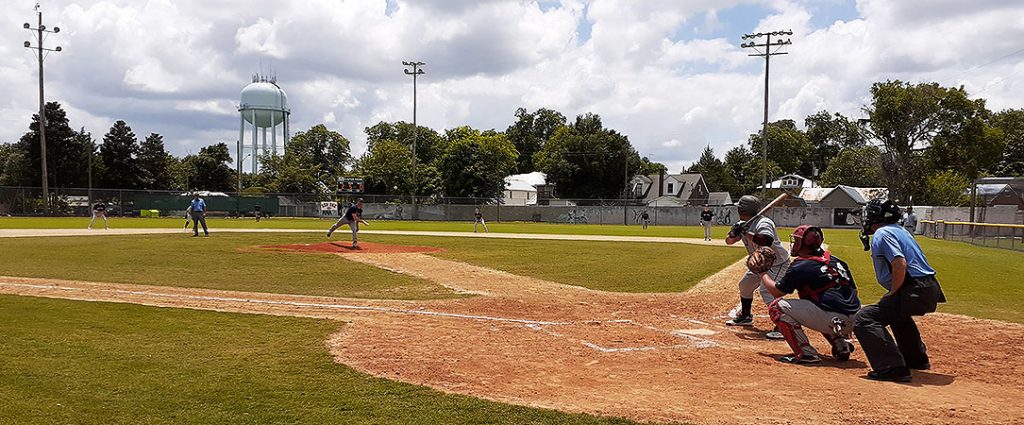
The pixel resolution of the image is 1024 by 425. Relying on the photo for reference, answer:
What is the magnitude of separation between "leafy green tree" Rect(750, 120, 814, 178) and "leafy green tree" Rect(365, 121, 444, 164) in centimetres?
6035

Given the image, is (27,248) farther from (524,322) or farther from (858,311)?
(858,311)

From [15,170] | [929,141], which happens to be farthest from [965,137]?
[15,170]

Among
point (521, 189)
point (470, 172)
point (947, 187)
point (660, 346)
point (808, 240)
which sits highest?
point (470, 172)

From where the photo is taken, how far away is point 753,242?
8.46m

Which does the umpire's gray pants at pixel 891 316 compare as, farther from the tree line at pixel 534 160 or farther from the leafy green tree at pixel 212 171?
the leafy green tree at pixel 212 171

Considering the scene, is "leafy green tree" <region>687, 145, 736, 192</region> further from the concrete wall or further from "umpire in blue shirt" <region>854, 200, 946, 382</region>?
"umpire in blue shirt" <region>854, 200, 946, 382</region>

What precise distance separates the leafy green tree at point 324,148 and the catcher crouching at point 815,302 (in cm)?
10060

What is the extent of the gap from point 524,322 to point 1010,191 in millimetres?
36144

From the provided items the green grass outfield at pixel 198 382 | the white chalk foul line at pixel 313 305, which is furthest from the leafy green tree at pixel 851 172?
the green grass outfield at pixel 198 382

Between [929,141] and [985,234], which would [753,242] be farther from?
[929,141]

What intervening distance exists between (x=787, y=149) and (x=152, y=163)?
106 meters

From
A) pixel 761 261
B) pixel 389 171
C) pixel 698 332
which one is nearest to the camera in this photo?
pixel 761 261

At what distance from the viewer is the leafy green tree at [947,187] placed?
67.8m

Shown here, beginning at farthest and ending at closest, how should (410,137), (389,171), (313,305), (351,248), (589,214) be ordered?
(410,137) → (389,171) → (589,214) → (351,248) → (313,305)
